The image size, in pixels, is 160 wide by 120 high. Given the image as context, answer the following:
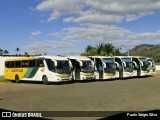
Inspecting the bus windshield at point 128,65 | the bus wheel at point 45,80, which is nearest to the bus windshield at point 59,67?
the bus wheel at point 45,80

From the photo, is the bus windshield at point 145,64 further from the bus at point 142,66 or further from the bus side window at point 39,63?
the bus side window at point 39,63

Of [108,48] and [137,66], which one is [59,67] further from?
[108,48]

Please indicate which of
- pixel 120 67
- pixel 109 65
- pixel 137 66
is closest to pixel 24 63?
pixel 109 65

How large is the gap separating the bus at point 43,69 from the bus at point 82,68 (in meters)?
2.01

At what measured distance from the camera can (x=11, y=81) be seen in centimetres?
3828

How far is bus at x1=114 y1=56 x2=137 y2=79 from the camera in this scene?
39.1 meters

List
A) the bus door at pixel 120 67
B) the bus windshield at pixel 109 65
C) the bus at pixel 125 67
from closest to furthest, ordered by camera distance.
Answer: the bus windshield at pixel 109 65
the bus door at pixel 120 67
the bus at pixel 125 67

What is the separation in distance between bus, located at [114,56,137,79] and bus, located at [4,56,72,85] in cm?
862

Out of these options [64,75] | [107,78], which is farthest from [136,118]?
[107,78]

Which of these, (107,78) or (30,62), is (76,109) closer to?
(30,62)

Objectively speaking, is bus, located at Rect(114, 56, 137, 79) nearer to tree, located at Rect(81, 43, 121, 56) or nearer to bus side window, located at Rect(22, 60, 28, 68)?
bus side window, located at Rect(22, 60, 28, 68)

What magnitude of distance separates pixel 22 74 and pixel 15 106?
19.7m

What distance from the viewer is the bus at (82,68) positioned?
111 ft

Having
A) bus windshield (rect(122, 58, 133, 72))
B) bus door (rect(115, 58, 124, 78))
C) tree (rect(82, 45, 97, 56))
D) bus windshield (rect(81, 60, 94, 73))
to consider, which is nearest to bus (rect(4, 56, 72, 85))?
bus windshield (rect(81, 60, 94, 73))
